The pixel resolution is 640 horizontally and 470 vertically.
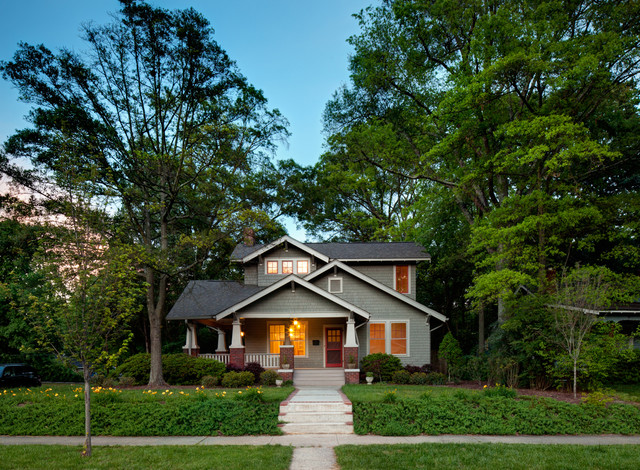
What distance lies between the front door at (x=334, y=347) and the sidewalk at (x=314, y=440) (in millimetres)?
11749

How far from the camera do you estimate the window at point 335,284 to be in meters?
21.5

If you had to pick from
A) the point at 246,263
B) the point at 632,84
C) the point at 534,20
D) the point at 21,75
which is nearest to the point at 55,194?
the point at 21,75

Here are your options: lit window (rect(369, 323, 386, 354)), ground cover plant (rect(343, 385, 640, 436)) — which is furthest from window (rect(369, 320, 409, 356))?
ground cover plant (rect(343, 385, 640, 436))

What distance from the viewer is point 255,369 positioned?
59.7 feet

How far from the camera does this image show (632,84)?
1642cm

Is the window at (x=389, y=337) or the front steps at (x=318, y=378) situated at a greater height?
the window at (x=389, y=337)

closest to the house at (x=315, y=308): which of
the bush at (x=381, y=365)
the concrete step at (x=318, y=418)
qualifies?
the bush at (x=381, y=365)

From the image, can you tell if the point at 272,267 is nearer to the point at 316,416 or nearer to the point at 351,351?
the point at 351,351

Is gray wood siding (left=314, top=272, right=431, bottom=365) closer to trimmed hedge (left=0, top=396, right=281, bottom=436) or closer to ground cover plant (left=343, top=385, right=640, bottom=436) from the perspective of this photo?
ground cover plant (left=343, top=385, right=640, bottom=436)

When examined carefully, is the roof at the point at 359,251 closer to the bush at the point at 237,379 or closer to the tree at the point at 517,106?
the tree at the point at 517,106

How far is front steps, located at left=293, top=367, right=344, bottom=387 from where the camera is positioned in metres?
18.0

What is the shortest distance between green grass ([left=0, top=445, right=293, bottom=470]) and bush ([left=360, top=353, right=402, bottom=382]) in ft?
35.6

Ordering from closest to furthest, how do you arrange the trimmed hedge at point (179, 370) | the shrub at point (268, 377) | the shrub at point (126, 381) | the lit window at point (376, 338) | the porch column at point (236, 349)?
the shrub at point (126, 381) → the shrub at point (268, 377) → the trimmed hedge at point (179, 370) → the porch column at point (236, 349) → the lit window at point (376, 338)

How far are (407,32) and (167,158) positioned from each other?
1237 cm
